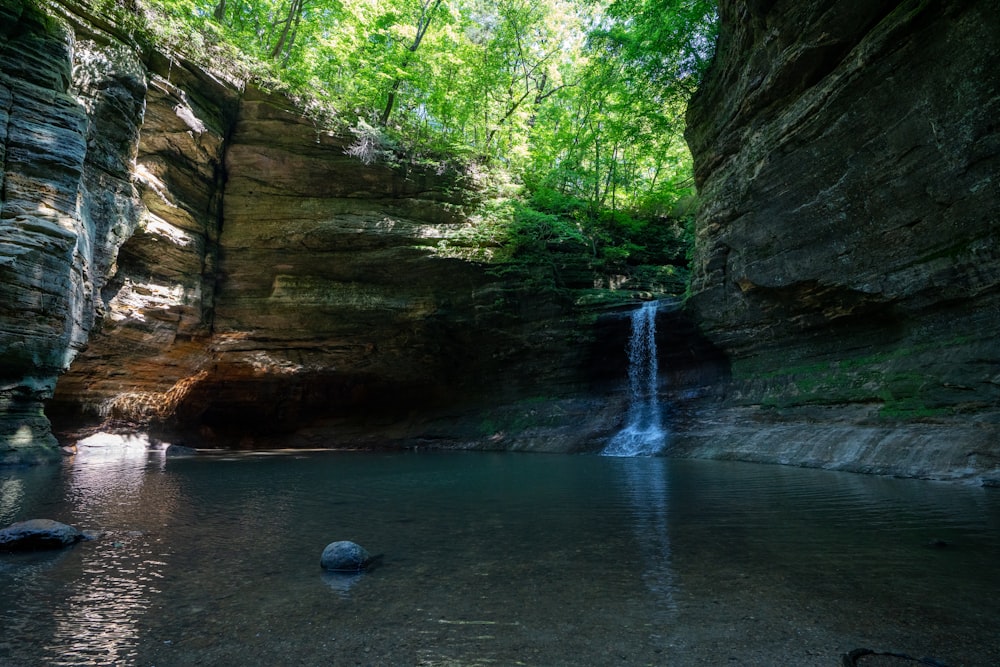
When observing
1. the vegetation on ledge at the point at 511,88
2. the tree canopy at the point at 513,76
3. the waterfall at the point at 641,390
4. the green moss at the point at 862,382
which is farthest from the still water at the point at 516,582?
the tree canopy at the point at 513,76

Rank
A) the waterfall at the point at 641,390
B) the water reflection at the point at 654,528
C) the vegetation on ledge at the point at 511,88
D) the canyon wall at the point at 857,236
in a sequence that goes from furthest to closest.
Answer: the vegetation on ledge at the point at 511,88
the waterfall at the point at 641,390
the canyon wall at the point at 857,236
the water reflection at the point at 654,528

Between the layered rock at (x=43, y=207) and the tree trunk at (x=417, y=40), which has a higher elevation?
the tree trunk at (x=417, y=40)

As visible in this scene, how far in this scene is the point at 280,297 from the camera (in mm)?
17375

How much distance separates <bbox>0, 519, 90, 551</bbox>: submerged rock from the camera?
12.3ft

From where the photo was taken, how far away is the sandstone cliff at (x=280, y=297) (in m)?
13.2

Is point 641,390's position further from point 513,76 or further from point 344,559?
point 513,76

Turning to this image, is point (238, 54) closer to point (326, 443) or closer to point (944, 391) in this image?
point (326, 443)

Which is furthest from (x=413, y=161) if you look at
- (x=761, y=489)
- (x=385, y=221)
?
(x=761, y=489)

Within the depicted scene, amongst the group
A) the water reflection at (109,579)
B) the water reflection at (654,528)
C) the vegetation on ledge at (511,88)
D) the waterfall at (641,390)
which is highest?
the vegetation on ledge at (511,88)

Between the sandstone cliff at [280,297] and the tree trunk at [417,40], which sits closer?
the sandstone cliff at [280,297]

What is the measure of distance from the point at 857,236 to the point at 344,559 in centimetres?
1186

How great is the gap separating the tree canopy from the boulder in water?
15468 mm

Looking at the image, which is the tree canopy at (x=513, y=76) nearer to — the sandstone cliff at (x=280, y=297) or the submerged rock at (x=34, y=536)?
the sandstone cliff at (x=280, y=297)

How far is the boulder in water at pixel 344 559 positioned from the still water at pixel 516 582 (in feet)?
0.35
